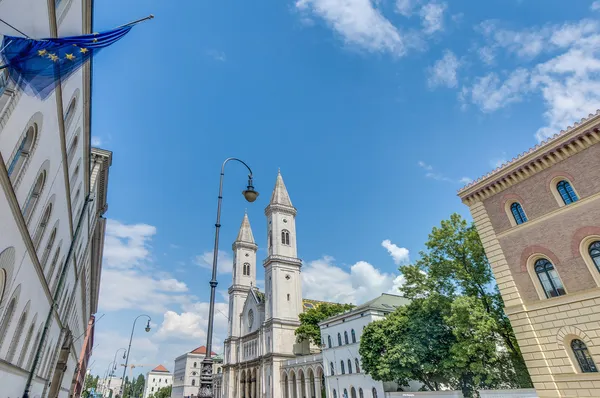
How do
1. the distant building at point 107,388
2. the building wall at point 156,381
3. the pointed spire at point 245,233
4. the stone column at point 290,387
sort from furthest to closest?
the building wall at point 156,381 < the pointed spire at point 245,233 < the distant building at point 107,388 < the stone column at point 290,387

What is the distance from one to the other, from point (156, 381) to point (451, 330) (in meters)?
152

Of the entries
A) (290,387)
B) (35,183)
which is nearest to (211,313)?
(35,183)

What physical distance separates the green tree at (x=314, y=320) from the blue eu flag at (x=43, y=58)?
5282 cm

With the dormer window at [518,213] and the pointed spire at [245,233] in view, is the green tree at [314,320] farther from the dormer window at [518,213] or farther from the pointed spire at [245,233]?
the dormer window at [518,213]

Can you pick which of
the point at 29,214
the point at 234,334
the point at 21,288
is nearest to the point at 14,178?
the point at 29,214

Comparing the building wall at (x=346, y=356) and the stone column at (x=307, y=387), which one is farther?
the stone column at (x=307, y=387)

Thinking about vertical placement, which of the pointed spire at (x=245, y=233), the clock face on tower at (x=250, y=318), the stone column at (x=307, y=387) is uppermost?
the pointed spire at (x=245, y=233)

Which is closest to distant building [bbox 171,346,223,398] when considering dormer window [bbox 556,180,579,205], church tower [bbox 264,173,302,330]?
church tower [bbox 264,173,302,330]

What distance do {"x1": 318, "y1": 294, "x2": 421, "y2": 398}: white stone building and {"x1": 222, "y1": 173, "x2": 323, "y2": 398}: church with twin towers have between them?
671 centimetres

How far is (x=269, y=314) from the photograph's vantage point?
190 feet

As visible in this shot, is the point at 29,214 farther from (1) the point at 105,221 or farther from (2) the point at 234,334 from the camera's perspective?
(2) the point at 234,334

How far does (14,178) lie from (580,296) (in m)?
21.9

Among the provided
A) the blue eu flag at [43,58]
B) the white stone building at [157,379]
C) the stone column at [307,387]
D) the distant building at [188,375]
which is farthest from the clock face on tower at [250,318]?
the white stone building at [157,379]

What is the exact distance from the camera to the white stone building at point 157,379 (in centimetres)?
13812
